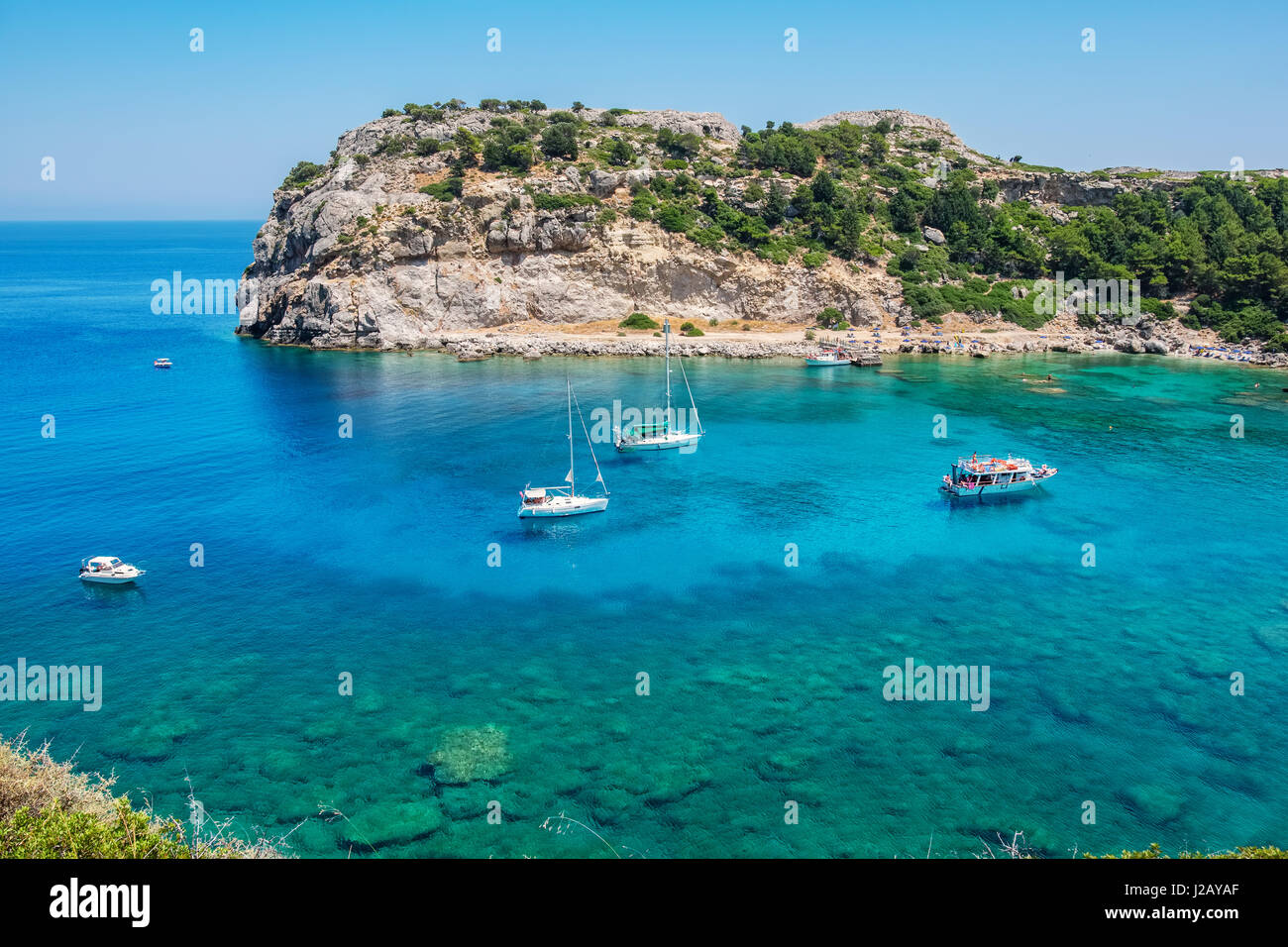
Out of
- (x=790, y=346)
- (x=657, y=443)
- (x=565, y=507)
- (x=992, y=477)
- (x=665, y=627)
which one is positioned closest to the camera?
(x=665, y=627)

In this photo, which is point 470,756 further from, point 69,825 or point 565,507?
point 565,507

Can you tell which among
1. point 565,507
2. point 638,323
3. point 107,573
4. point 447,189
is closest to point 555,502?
point 565,507

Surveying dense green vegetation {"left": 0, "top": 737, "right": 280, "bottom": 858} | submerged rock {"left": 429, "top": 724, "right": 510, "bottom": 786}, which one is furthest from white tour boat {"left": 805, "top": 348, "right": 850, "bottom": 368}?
dense green vegetation {"left": 0, "top": 737, "right": 280, "bottom": 858}

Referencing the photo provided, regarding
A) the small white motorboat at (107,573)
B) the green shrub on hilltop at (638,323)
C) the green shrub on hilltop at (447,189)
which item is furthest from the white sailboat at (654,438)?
the green shrub on hilltop at (447,189)

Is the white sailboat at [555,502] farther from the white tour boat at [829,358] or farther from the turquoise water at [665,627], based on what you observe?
the white tour boat at [829,358]

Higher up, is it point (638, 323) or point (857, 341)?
point (638, 323)

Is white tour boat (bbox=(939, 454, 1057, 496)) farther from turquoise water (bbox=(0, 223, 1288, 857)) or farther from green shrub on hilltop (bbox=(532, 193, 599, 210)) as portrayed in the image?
green shrub on hilltop (bbox=(532, 193, 599, 210))

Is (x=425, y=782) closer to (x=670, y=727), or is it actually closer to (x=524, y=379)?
(x=670, y=727)
